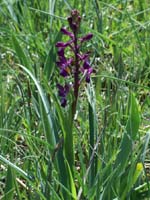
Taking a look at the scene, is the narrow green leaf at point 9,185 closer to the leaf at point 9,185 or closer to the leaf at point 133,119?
the leaf at point 9,185

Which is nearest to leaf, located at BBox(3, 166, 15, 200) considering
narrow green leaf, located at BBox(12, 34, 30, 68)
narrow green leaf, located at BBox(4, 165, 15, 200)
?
narrow green leaf, located at BBox(4, 165, 15, 200)

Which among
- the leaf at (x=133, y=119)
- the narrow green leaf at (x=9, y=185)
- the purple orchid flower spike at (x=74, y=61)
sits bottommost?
the narrow green leaf at (x=9, y=185)

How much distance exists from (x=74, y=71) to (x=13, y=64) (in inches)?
41.3

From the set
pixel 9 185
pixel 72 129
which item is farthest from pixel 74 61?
pixel 9 185

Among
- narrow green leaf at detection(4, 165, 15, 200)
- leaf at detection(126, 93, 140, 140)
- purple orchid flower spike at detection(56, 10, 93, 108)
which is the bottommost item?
narrow green leaf at detection(4, 165, 15, 200)

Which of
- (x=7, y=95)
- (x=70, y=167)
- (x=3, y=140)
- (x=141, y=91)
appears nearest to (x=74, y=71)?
(x=70, y=167)

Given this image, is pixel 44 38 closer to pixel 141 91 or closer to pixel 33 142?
pixel 141 91

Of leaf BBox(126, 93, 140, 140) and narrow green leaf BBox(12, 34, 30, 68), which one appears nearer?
leaf BBox(126, 93, 140, 140)

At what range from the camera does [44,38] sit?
9.07 feet

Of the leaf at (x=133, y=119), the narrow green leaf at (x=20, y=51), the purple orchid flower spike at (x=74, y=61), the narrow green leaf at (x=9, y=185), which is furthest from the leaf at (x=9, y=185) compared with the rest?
the narrow green leaf at (x=20, y=51)

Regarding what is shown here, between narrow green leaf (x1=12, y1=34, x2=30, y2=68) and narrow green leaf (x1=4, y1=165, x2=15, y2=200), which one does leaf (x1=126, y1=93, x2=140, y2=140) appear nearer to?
narrow green leaf (x1=4, y1=165, x2=15, y2=200)

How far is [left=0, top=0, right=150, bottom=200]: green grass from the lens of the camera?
5.12 ft

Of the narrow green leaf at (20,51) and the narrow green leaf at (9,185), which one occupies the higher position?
the narrow green leaf at (20,51)

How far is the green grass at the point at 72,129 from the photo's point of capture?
1.56 m
